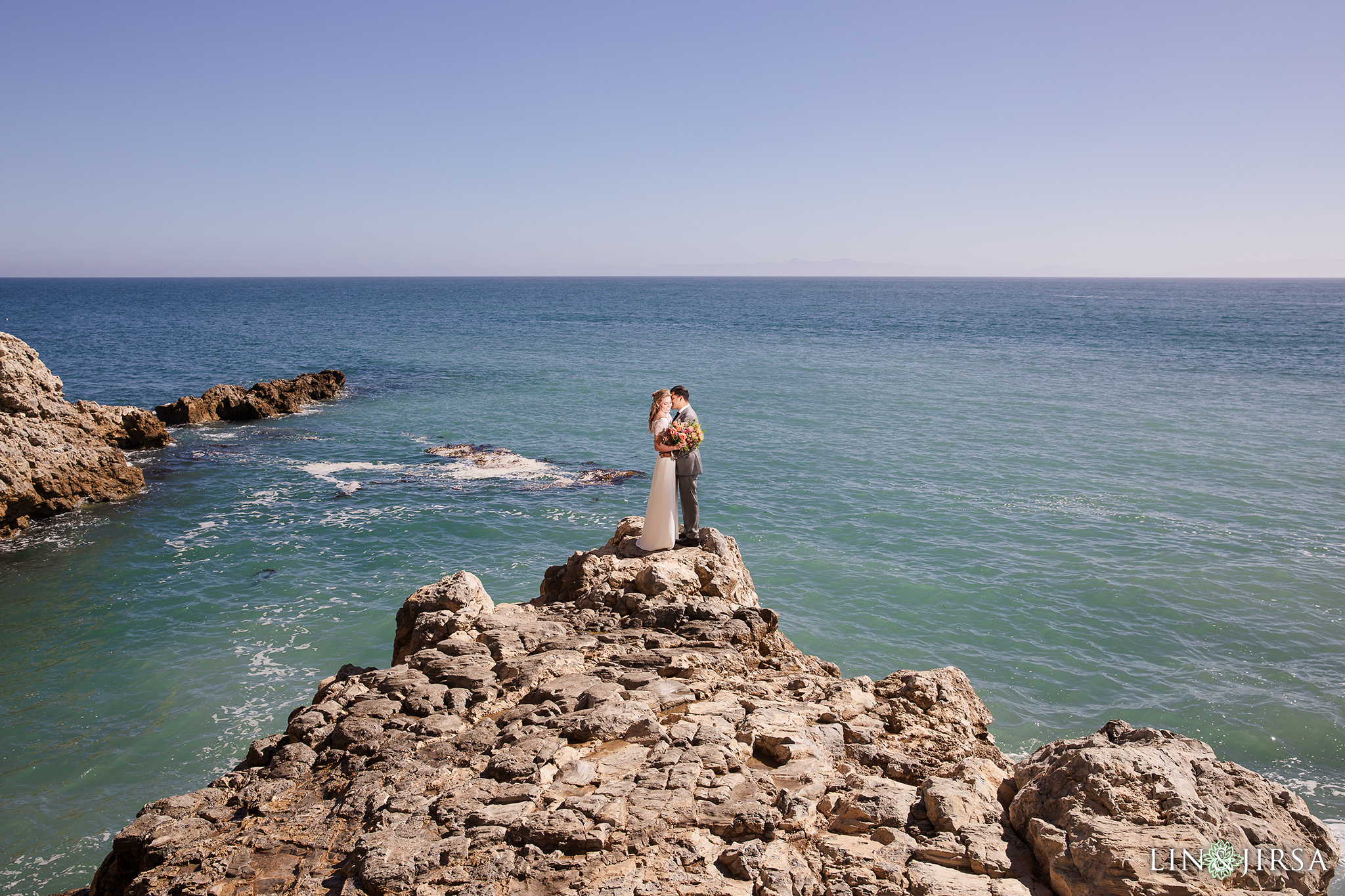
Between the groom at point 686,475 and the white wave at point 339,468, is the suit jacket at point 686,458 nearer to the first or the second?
the groom at point 686,475

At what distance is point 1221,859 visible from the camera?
495 cm

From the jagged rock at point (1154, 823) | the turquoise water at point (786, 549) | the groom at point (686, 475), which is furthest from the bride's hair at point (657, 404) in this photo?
the jagged rock at point (1154, 823)

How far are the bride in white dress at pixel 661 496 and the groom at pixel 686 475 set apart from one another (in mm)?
127

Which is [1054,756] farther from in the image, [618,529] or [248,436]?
[248,436]

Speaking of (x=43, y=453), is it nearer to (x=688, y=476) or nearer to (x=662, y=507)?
(x=662, y=507)

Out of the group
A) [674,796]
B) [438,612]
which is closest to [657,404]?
[438,612]

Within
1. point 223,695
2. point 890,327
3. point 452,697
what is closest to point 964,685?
point 452,697

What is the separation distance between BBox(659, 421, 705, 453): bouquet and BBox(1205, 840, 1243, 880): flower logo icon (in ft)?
24.2

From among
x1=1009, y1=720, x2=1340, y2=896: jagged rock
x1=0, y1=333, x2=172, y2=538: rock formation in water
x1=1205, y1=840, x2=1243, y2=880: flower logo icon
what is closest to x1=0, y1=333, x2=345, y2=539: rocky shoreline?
x1=0, y1=333, x2=172, y2=538: rock formation in water

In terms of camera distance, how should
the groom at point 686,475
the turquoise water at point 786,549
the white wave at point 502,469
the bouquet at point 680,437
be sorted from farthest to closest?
the white wave at point 502,469 < the turquoise water at point 786,549 < the groom at point 686,475 < the bouquet at point 680,437

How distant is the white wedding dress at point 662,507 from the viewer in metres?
11.0

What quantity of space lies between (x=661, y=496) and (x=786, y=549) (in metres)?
8.15

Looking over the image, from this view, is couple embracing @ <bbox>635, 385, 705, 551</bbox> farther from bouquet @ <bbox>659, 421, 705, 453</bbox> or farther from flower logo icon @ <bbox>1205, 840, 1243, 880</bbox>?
flower logo icon @ <bbox>1205, 840, 1243, 880</bbox>

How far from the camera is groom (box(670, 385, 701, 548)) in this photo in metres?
11.4
